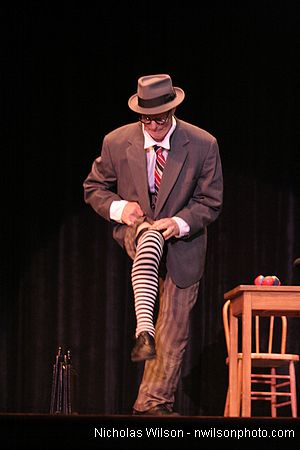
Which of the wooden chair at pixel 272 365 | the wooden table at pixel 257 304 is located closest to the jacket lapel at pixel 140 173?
the wooden table at pixel 257 304

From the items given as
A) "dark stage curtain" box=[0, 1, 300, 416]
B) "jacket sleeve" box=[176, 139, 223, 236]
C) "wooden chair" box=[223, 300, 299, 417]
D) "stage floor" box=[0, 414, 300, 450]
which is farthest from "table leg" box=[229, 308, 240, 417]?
"stage floor" box=[0, 414, 300, 450]

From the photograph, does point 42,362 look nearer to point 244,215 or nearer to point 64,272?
point 64,272

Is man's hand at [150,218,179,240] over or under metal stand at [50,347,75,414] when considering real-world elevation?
over

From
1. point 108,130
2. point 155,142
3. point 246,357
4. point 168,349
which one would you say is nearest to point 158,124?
point 155,142

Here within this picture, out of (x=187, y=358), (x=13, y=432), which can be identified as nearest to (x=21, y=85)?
(x=187, y=358)

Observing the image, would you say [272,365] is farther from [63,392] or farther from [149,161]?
[149,161]

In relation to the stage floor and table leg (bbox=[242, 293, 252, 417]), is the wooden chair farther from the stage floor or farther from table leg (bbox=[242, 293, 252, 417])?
the stage floor

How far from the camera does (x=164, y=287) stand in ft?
12.3

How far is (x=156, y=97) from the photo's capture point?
3.63 meters

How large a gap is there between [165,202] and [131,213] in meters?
0.17

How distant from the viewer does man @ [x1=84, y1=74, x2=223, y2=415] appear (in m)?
3.62

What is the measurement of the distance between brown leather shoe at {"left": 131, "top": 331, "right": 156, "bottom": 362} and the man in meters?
0.42

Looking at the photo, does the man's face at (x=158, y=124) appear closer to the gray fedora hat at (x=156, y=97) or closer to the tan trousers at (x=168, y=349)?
the gray fedora hat at (x=156, y=97)

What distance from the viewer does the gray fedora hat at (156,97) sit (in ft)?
11.9
